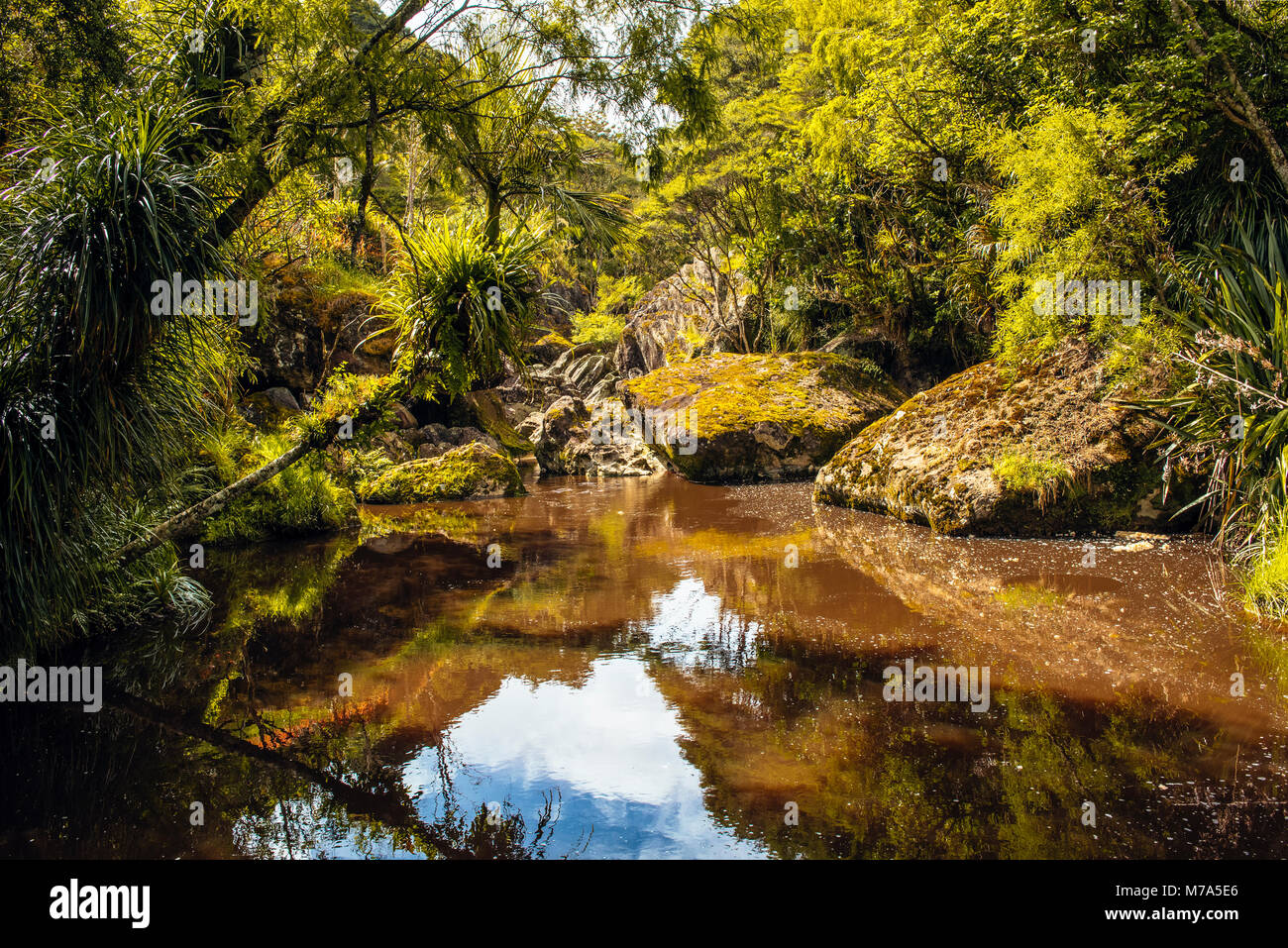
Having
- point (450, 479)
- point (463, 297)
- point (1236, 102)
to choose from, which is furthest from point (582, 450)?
point (1236, 102)

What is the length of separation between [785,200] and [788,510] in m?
10.5

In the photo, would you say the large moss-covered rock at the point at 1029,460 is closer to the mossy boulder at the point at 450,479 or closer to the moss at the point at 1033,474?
the moss at the point at 1033,474

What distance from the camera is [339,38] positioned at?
6.32m

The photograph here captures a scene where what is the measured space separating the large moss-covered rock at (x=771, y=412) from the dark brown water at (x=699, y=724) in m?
6.47

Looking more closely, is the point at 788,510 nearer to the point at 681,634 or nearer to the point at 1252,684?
the point at 681,634

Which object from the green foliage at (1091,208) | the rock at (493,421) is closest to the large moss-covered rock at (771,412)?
the green foliage at (1091,208)

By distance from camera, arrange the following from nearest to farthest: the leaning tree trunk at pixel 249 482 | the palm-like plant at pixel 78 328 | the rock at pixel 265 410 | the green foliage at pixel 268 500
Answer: the palm-like plant at pixel 78 328
the leaning tree trunk at pixel 249 482
the green foliage at pixel 268 500
the rock at pixel 265 410

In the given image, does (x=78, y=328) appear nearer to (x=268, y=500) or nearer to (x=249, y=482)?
(x=249, y=482)

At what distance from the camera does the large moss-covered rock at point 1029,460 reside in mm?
7508

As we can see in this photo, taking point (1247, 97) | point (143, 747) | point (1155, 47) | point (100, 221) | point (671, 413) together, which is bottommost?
point (143, 747)

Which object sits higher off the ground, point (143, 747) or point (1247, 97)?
point (1247, 97)

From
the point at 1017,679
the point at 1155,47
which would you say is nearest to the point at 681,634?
the point at 1017,679

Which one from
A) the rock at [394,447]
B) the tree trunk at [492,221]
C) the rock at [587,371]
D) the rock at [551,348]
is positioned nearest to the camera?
the tree trunk at [492,221]

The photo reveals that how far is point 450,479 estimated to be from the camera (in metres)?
14.1
